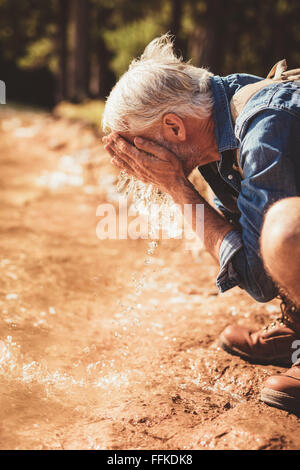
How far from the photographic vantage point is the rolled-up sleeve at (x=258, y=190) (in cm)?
180

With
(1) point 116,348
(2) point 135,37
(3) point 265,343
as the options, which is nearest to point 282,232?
(3) point 265,343

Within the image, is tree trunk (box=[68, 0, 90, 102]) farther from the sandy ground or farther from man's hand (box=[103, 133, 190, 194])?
man's hand (box=[103, 133, 190, 194])

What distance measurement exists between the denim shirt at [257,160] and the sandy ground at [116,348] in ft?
1.65

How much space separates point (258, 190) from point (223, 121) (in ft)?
1.47

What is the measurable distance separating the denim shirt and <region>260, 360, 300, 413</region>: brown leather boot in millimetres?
332

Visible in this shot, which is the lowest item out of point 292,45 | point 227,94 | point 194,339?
point 194,339

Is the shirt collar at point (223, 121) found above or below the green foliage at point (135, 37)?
below

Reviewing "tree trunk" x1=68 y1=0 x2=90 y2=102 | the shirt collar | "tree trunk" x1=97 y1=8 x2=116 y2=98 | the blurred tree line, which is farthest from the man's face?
"tree trunk" x1=97 y1=8 x2=116 y2=98

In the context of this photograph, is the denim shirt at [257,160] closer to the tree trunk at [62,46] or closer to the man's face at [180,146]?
the man's face at [180,146]

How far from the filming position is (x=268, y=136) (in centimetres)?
182

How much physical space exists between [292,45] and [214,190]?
497 inches

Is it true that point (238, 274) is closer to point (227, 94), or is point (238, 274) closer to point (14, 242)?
point (227, 94)

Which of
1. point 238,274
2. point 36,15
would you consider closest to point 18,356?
point 238,274

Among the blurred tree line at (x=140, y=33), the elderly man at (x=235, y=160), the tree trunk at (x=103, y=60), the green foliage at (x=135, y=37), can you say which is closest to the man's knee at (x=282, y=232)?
the elderly man at (x=235, y=160)
